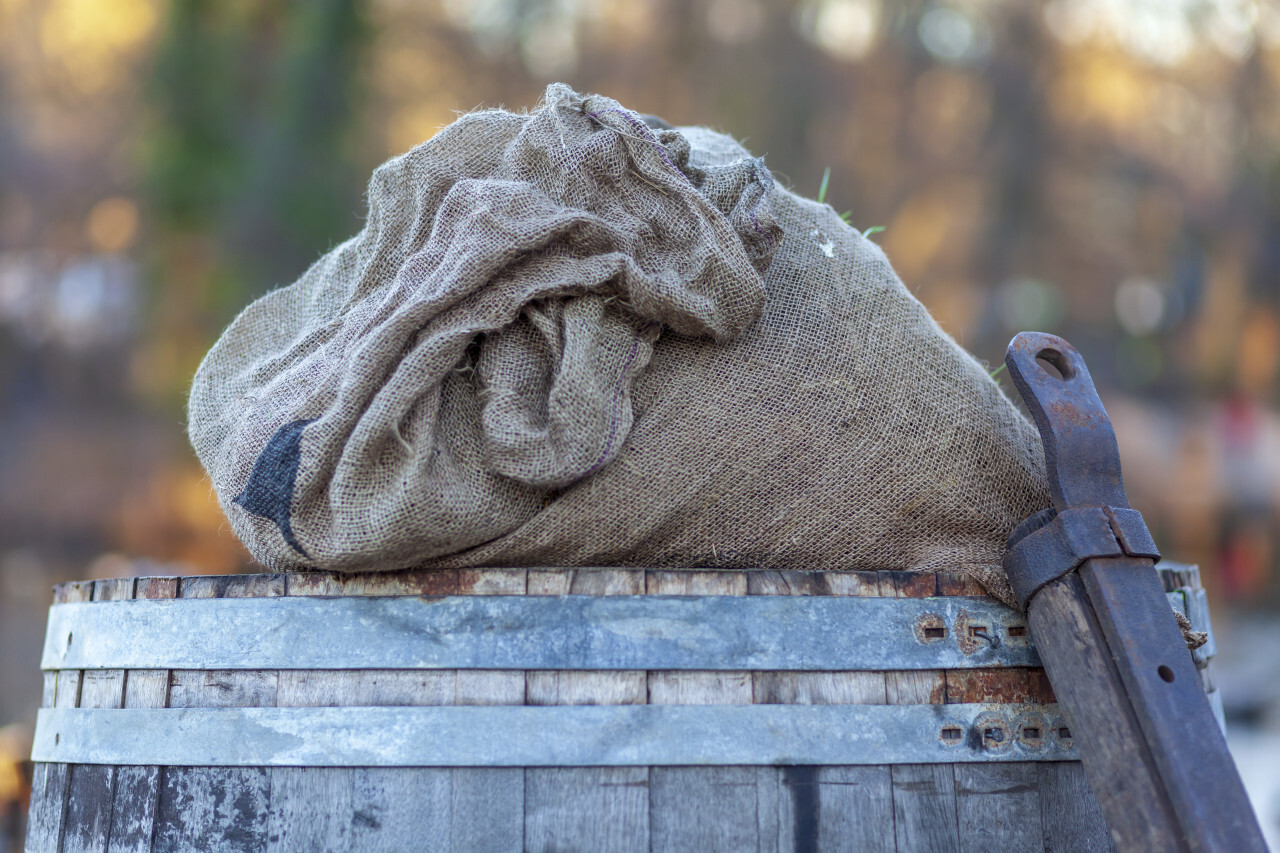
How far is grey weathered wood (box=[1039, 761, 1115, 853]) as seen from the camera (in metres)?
1.14

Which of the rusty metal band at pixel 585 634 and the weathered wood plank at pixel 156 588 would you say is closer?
the rusty metal band at pixel 585 634

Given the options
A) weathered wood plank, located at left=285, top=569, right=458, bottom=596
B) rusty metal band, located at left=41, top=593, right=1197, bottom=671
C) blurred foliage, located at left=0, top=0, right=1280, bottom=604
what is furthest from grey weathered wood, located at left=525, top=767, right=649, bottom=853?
blurred foliage, located at left=0, top=0, right=1280, bottom=604

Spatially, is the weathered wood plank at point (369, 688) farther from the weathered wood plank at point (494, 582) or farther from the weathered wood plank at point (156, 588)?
the weathered wood plank at point (156, 588)

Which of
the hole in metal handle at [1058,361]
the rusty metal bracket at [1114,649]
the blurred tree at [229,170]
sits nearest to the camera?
the rusty metal bracket at [1114,649]

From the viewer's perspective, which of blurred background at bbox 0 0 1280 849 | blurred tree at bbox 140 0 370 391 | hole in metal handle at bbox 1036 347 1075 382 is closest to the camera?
hole in metal handle at bbox 1036 347 1075 382

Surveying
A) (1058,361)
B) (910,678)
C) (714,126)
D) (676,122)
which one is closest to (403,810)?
(910,678)

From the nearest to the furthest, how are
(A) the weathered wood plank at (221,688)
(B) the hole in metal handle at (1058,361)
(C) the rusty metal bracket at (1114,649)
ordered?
(C) the rusty metal bracket at (1114,649), (A) the weathered wood plank at (221,688), (B) the hole in metal handle at (1058,361)

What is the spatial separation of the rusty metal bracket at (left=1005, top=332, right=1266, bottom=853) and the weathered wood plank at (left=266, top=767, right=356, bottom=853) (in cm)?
74

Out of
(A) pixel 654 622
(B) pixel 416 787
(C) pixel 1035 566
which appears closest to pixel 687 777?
(A) pixel 654 622

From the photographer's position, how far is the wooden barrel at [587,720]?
107 cm

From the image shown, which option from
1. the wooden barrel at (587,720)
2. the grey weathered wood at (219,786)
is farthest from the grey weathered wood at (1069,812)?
the grey weathered wood at (219,786)

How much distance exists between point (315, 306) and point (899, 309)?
0.80m

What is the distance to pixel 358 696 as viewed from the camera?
43.3 inches

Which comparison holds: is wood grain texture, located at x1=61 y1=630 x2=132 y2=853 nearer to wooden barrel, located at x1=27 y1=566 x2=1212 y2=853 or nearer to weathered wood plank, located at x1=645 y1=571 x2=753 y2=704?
wooden barrel, located at x1=27 y1=566 x2=1212 y2=853
